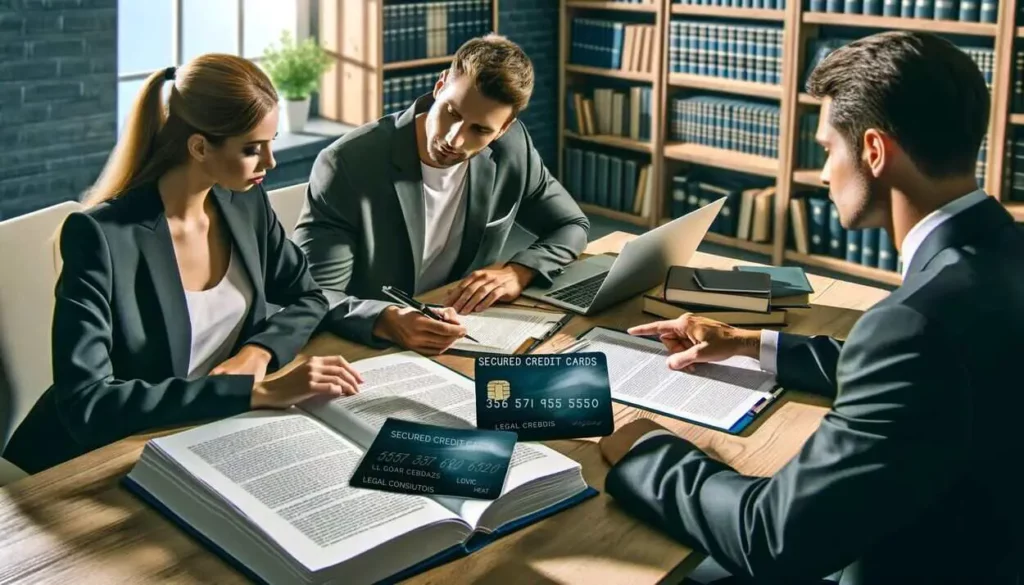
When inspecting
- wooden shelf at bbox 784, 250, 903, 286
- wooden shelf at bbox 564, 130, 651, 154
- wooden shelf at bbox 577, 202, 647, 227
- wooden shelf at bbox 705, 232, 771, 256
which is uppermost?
wooden shelf at bbox 564, 130, 651, 154

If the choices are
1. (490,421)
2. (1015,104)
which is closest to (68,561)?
(490,421)

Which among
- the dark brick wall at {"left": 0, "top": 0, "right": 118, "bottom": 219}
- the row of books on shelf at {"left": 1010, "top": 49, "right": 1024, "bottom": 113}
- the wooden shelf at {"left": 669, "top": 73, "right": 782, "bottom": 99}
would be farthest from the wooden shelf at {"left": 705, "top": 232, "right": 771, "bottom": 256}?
the dark brick wall at {"left": 0, "top": 0, "right": 118, "bottom": 219}

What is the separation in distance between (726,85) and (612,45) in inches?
27.0

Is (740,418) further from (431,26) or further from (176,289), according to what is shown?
(431,26)

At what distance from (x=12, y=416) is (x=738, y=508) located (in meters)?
1.47

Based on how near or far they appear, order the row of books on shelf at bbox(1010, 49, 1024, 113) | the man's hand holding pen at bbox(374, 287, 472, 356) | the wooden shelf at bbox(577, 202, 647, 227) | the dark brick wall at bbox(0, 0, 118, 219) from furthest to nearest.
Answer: the wooden shelf at bbox(577, 202, 647, 227), the row of books on shelf at bbox(1010, 49, 1024, 113), the dark brick wall at bbox(0, 0, 118, 219), the man's hand holding pen at bbox(374, 287, 472, 356)

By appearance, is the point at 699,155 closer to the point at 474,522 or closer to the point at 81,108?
the point at 81,108

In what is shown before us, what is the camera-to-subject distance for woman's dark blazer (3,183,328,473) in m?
1.70

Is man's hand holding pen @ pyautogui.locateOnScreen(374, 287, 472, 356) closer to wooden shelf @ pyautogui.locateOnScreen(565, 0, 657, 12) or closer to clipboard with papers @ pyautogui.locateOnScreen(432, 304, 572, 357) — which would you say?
clipboard with papers @ pyautogui.locateOnScreen(432, 304, 572, 357)

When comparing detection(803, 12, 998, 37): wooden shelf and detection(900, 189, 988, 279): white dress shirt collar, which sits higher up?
detection(803, 12, 998, 37): wooden shelf

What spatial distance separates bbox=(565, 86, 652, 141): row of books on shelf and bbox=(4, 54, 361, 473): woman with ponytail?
3591 millimetres

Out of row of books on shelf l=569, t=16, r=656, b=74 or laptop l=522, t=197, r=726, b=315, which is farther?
row of books on shelf l=569, t=16, r=656, b=74

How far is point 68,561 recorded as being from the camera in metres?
1.35

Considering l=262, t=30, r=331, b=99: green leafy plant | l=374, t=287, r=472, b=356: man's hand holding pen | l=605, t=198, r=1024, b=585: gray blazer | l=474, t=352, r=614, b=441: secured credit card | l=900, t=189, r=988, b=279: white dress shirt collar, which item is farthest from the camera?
l=262, t=30, r=331, b=99: green leafy plant
